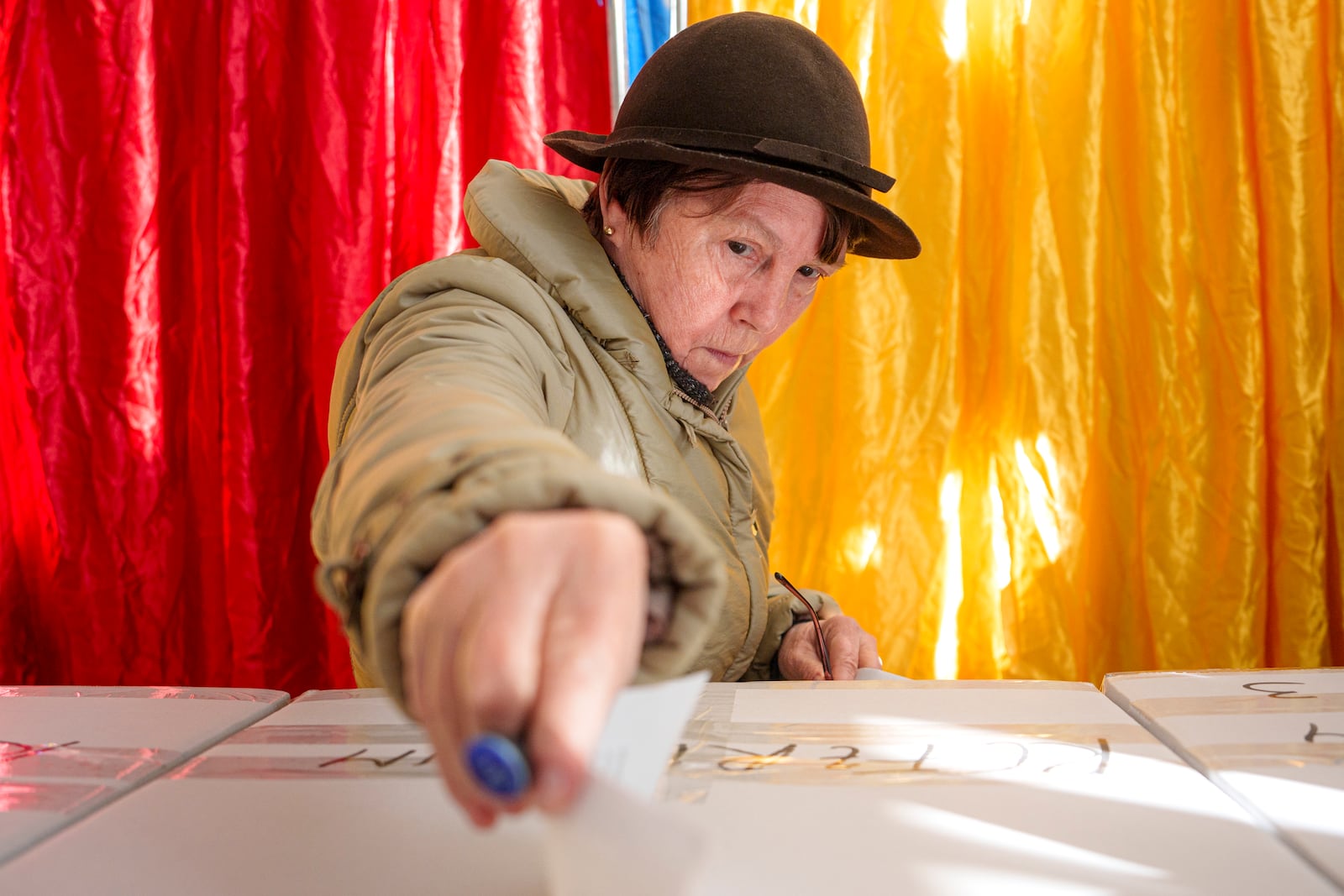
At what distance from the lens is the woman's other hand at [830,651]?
4.10 ft

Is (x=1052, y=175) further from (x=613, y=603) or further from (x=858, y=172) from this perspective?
(x=613, y=603)

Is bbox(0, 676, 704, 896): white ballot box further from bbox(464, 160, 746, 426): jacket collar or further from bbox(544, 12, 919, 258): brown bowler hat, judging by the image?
bbox(544, 12, 919, 258): brown bowler hat

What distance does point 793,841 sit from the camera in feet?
1.96

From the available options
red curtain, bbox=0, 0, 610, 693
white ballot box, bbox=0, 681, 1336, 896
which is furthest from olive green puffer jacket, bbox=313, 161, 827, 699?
red curtain, bbox=0, 0, 610, 693

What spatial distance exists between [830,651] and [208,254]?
1.52m

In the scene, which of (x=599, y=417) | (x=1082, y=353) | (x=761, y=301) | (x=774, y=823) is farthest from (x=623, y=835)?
(x=1082, y=353)

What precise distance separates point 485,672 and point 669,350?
93 cm

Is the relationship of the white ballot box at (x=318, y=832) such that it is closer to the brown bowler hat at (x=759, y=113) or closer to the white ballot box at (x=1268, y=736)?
the white ballot box at (x=1268, y=736)

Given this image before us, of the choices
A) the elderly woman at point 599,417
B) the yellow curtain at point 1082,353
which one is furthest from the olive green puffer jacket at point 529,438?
the yellow curtain at point 1082,353

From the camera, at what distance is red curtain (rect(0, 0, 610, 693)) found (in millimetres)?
2033

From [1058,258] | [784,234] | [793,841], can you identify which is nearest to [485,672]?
[793,841]

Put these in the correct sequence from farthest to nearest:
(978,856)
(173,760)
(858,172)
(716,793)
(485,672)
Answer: (858,172), (173,760), (716,793), (978,856), (485,672)

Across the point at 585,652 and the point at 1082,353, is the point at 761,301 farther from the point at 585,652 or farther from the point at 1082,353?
the point at 1082,353

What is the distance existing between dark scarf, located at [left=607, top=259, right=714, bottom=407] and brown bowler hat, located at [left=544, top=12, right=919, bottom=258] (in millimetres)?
166
